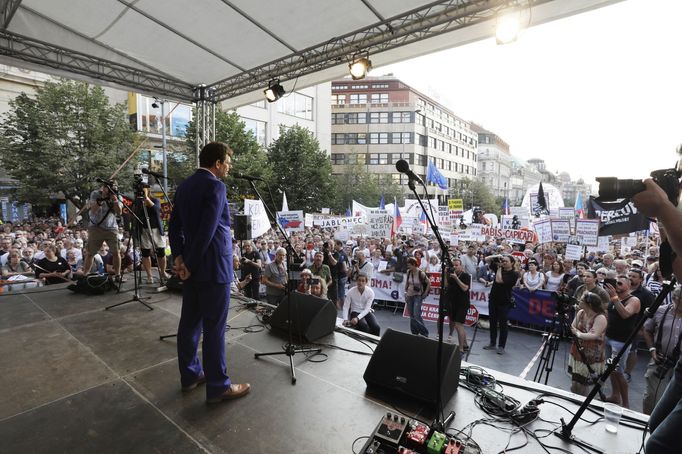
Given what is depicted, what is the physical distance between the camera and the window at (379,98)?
2218 inches

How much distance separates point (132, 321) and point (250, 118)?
29.6m

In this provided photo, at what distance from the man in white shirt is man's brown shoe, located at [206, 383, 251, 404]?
360 centimetres

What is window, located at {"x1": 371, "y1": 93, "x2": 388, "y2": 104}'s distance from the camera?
→ 56.3m

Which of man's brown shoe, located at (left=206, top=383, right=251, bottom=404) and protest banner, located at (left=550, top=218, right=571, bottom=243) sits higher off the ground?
protest banner, located at (left=550, top=218, right=571, bottom=243)

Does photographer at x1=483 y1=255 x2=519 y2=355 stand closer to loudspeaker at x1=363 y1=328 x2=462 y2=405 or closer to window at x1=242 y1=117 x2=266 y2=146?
loudspeaker at x1=363 y1=328 x2=462 y2=405

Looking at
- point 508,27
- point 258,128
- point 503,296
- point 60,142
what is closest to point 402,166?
point 508,27

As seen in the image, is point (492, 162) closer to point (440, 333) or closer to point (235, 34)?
point (235, 34)

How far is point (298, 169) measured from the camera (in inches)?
1118

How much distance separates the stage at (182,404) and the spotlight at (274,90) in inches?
186

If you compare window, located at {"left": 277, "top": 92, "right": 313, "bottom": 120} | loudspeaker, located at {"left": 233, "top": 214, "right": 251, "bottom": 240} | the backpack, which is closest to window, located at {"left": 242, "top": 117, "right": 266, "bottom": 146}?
window, located at {"left": 277, "top": 92, "right": 313, "bottom": 120}

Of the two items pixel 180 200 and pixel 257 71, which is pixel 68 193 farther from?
pixel 180 200

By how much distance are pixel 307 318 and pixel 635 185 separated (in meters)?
3.28

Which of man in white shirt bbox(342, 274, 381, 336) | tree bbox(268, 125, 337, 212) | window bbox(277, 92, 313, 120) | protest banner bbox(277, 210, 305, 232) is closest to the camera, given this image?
man in white shirt bbox(342, 274, 381, 336)

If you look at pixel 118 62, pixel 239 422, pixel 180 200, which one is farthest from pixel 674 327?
pixel 118 62
